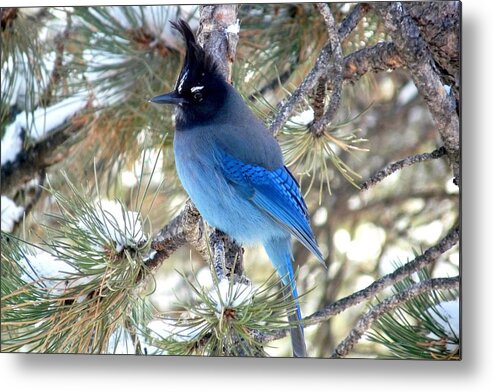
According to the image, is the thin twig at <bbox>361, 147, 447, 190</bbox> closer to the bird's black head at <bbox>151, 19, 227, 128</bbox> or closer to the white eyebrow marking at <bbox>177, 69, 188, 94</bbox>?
the bird's black head at <bbox>151, 19, 227, 128</bbox>

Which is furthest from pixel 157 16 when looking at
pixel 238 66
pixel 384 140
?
pixel 384 140

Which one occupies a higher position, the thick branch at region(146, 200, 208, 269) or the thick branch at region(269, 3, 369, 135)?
the thick branch at region(269, 3, 369, 135)

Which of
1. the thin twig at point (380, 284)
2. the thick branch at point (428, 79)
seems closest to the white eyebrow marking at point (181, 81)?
the thick branch at point (428, 79)

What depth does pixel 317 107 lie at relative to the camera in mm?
2605

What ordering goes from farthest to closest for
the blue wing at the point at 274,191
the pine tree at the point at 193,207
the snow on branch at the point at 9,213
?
the snow on branch at the point at 9,213 → the blue wing at the point at 274,191 → the pine tree at the point at 193,207

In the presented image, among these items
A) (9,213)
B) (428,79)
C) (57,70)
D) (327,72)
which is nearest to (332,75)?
(327,72)

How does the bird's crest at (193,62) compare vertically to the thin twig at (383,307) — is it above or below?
above

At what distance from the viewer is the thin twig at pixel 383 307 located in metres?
2.48

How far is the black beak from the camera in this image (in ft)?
8.32

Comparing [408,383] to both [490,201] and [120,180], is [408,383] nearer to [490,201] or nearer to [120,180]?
[490,201]

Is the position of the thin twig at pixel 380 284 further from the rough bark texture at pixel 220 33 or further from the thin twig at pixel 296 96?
the rough bark texture at pixel 220 33

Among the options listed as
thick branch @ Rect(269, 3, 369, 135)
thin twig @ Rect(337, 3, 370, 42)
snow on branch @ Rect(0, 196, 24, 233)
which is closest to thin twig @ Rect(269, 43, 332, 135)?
thick branch @ Rect(269, 3, 369, 135)

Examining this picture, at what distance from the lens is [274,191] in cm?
255

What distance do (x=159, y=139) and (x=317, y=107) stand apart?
53cm
